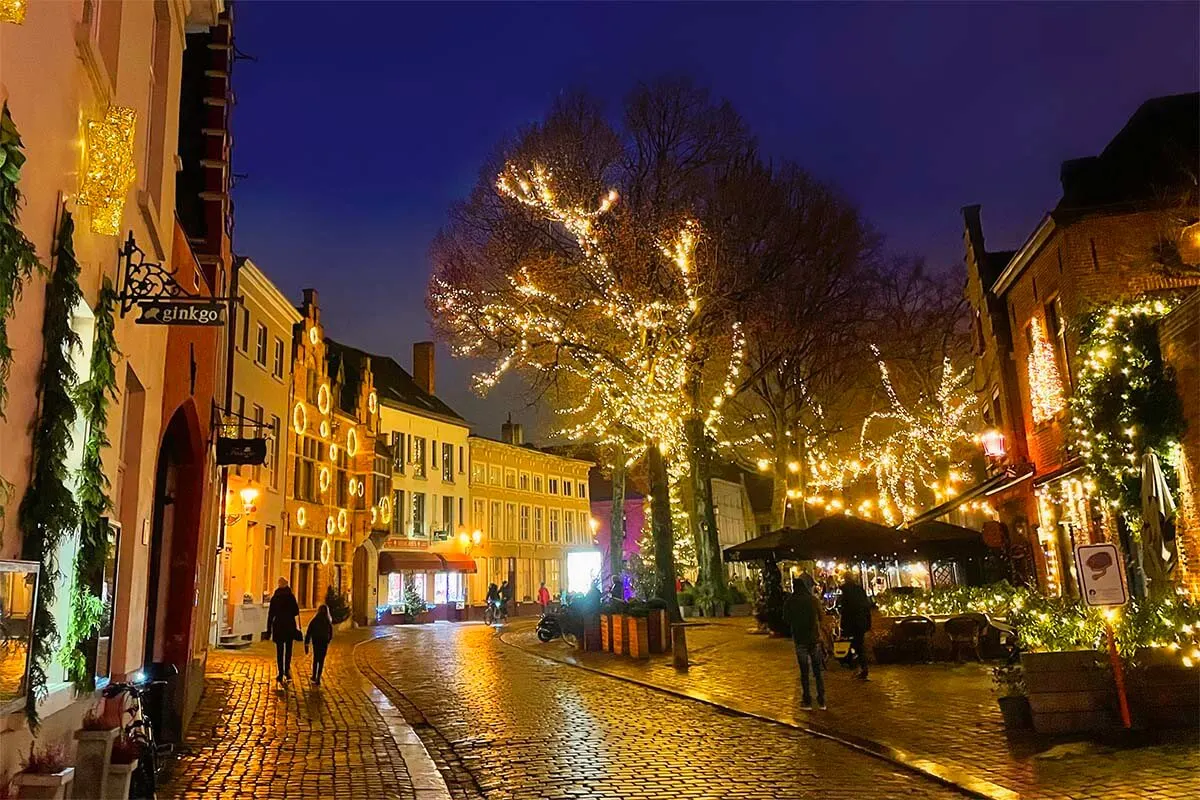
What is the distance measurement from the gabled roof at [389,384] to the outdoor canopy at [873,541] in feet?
85.2

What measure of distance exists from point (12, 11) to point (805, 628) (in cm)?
1028

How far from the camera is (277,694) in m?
14.2

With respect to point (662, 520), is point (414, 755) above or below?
below

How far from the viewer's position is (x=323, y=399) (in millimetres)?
35500

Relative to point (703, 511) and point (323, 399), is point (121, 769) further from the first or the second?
point (323, 399)

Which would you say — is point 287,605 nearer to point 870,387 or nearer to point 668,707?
point 668,707

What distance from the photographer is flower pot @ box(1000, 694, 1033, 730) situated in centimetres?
902

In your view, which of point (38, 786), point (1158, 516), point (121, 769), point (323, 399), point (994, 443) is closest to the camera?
point (38, 786)

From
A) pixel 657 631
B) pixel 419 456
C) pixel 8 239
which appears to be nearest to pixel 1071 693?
pixel 8 239

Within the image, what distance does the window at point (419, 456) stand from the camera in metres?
46.0

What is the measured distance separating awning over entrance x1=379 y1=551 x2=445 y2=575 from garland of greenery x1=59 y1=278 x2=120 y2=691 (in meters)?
35.6

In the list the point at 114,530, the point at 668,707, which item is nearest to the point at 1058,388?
the point at 668,707

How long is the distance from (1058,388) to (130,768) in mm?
17708

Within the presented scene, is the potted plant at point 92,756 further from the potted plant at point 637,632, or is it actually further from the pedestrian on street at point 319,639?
the potted plant at point 637,632
